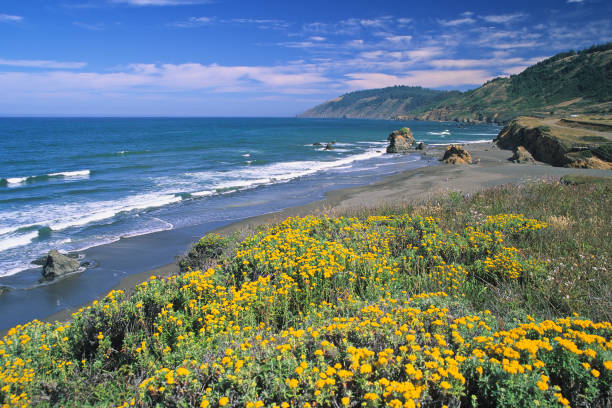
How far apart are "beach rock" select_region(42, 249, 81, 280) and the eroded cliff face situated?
27522 millimetres

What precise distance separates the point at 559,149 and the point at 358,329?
28339mm

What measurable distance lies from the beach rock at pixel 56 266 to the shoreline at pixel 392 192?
49 centimetres

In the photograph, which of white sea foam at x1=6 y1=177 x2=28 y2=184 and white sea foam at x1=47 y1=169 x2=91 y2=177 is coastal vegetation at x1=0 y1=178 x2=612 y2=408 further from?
white sea foam at x1=6 y1=177 x2=28 y2=184

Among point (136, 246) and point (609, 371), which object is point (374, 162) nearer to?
point (136, 246)

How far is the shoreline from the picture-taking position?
33.9 feet

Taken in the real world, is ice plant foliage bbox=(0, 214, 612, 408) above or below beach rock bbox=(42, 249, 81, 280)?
above

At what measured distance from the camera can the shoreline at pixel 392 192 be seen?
33.9 feet

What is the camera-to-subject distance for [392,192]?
1908cm

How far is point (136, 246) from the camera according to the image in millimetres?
12570

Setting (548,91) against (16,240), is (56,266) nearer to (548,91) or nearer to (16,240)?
(16,240)

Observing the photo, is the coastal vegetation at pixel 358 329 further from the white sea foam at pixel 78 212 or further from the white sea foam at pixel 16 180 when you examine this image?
the white sea foam at pixel 16 180

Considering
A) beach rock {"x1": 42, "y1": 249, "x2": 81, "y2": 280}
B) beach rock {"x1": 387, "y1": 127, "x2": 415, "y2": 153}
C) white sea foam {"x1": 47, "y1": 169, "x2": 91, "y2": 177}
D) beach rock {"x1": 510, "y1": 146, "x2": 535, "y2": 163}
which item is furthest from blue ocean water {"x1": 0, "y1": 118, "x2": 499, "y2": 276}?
beach rock {"x1": 510, "y1": 146, "x2": 535, "y2": 163}

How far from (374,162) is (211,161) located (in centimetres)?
1709

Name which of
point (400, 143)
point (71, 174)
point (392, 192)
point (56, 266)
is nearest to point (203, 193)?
point (56, 266)
